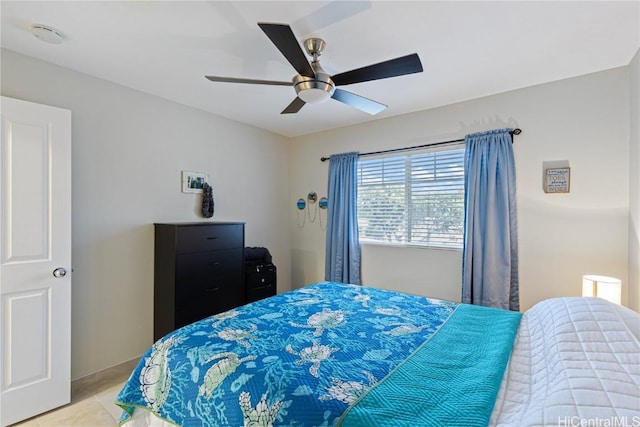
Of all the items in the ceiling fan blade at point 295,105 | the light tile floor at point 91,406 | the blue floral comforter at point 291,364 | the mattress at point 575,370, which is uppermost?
the ceiling fan blade at point 295,105

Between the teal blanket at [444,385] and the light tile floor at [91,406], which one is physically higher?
the teal blanket at [444,385]

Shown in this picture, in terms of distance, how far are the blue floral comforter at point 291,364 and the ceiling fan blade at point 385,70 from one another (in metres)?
1.51

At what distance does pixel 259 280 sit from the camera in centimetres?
351

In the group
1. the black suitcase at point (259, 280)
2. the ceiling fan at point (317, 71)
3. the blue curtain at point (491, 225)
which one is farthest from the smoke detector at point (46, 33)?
the blue curtain at point (491, 225)

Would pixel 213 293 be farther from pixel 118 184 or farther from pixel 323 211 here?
pixel 323 211

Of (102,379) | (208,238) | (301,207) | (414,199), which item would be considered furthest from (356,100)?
(102,379)

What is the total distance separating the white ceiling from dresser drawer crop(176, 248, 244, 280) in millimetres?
1579

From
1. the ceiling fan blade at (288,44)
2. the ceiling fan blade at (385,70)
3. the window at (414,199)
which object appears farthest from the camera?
the window at (414,199)

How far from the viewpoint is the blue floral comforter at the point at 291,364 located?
3.51ft

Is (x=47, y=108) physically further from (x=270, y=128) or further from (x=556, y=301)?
(x=556, y=301)

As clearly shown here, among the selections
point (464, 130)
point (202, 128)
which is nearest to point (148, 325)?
point (202, 128)

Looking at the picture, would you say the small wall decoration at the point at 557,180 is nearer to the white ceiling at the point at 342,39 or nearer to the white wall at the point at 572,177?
the white wall at the point at 572,177

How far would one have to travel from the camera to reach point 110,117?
2646mm

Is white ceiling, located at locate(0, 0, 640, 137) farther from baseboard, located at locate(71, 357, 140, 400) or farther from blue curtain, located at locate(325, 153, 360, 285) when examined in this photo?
baseboard, located at locate(71, 357, 140, 400)
